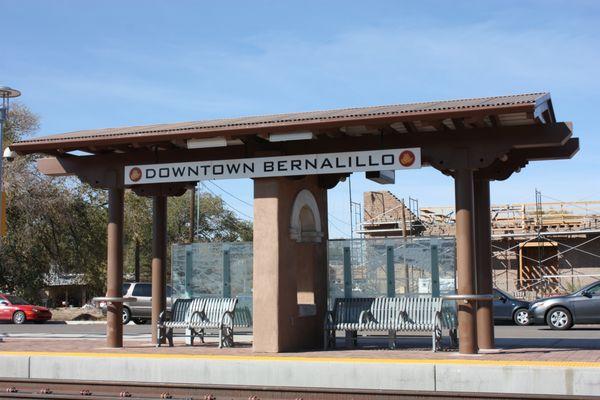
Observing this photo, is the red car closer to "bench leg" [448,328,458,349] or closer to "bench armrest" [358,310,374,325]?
"bench armrest" [358,310,374,325]

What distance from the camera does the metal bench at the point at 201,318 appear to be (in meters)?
16.7

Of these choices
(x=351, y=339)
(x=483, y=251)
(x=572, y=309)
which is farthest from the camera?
(x=572, y=309)

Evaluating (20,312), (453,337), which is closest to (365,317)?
(453,337)

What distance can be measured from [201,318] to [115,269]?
199 centimetres

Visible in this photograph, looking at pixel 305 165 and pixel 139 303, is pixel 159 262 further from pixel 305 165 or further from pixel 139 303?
pixel 139 303

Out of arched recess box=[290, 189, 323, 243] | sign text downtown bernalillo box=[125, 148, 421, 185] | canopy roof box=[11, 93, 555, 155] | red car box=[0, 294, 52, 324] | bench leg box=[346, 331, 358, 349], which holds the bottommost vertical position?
bench leg box=[346, 331, 358, 349]

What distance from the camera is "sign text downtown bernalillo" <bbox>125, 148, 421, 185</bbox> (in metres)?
14.7

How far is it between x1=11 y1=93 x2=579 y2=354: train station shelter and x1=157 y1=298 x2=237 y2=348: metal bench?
46cm

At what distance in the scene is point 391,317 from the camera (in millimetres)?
15898

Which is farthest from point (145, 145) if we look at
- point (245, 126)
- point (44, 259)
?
point (44, 259)

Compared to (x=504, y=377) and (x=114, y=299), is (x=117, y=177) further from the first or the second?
(x=504, y=377)

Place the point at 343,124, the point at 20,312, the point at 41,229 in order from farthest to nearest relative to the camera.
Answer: the point at 41,229, the point at 20,312, the point at 343,124

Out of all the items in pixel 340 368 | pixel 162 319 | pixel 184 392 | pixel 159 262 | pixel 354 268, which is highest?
pixel 159 262

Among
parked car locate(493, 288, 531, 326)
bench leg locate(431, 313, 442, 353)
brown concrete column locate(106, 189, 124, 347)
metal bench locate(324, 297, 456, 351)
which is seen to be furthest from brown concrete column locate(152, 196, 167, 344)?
parked car locate(493, 288, 531, 326)
